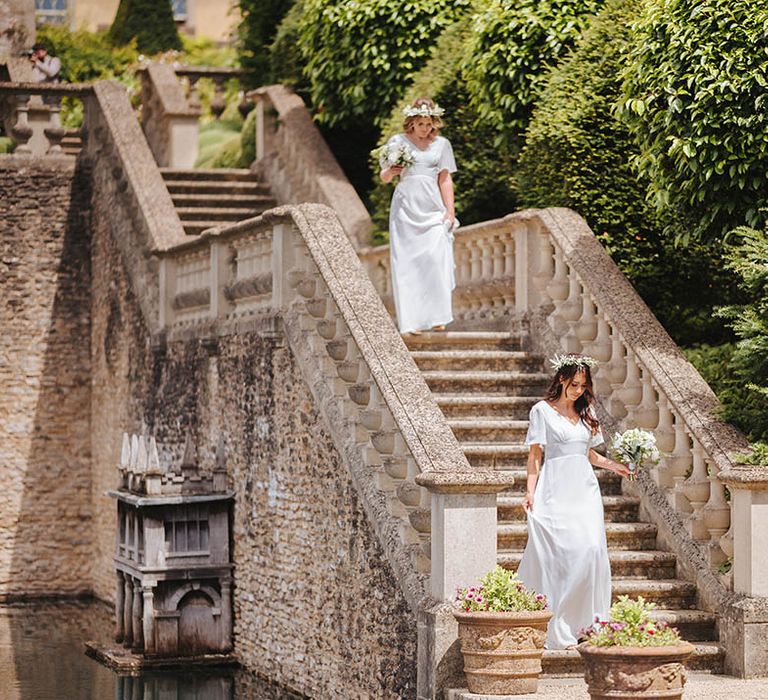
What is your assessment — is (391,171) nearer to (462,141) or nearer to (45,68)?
(462,141)

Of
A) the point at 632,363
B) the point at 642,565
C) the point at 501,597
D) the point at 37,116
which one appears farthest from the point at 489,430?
the point at 37,116

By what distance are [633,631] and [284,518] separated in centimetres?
478

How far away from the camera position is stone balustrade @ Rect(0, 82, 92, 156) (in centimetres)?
1934

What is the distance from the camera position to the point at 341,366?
37.5 feet

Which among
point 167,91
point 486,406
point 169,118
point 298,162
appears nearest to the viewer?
point 486,406

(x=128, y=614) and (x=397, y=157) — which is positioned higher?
(x=397, y=157)

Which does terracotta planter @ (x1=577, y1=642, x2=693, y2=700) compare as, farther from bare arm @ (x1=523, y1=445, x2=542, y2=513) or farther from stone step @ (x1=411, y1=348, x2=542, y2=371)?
stone step @ (x1=411, y1=348, x2=542, y2=371)

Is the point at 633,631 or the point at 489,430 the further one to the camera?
the point at 489,430

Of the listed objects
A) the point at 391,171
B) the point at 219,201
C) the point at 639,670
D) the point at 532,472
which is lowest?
the point at 639,670

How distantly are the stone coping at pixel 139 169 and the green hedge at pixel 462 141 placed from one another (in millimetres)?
2074

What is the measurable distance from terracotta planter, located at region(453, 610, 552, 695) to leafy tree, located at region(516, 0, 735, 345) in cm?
446

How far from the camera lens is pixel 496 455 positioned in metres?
11.5

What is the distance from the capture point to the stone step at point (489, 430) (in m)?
11.7

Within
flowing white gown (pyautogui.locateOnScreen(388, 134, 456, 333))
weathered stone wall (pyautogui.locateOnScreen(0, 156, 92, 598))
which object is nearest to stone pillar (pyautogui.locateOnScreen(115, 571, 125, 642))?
flowing white gown (pyautogui.locateOnScreen(388, 134, 456, 333))
